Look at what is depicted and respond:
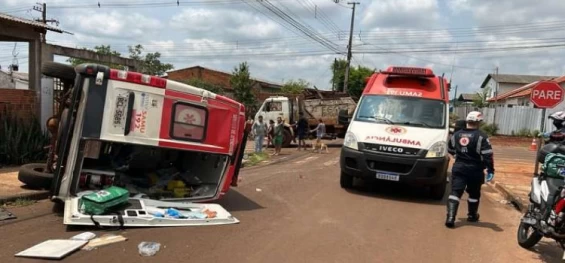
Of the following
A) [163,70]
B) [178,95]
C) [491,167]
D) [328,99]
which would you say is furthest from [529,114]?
[163,70]

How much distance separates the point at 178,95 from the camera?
7.37 meters

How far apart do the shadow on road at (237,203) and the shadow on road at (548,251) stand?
13.0 feet

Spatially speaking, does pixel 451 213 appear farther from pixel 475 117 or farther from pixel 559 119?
pixel 559 119

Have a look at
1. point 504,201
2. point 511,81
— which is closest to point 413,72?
point 504,201

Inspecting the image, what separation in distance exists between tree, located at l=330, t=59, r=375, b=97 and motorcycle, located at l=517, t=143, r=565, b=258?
1979 inches

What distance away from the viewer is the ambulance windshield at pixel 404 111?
9922 millimetres

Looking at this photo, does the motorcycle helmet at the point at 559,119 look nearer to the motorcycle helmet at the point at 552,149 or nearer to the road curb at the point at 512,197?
the motorcycle helmet at the point at 552,149

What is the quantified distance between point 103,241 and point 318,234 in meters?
2.58

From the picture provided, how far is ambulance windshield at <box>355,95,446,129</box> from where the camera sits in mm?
9922

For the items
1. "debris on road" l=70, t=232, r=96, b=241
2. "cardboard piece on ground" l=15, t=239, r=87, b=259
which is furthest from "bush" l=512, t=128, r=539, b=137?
"cardboard piece on ground" l=15, t=239, r=87, b=259

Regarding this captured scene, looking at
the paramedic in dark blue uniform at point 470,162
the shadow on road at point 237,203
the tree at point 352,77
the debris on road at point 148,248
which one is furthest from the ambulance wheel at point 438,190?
the tree at point 352,77

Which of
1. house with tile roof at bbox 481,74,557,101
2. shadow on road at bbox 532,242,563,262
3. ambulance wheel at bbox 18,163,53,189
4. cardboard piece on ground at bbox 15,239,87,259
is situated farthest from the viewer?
house with tile roof at bbox 481,74,557,101

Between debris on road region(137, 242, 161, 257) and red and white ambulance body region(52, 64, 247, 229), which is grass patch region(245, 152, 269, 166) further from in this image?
debris on road region(137, 242, 161, 257)

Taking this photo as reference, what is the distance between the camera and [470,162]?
7492mm
